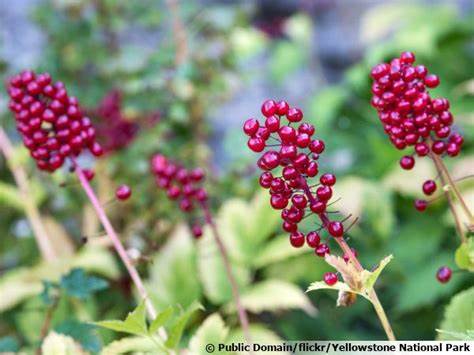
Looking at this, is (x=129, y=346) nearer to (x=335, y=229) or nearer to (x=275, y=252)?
(x=335, y=229)

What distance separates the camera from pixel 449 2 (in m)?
3.34

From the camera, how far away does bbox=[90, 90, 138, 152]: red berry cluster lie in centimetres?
185

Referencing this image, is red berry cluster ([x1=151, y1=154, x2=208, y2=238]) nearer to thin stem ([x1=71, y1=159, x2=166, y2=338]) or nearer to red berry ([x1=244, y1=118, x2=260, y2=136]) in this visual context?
thin stem ([x1=71, y1=159, x2=166, y2=338])

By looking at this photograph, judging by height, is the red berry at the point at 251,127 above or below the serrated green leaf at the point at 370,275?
above

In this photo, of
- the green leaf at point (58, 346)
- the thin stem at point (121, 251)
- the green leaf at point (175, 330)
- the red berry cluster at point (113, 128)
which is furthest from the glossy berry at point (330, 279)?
the red berry cluster at point (113, 128)

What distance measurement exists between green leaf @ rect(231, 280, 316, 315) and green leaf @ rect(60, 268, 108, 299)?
1.28ft

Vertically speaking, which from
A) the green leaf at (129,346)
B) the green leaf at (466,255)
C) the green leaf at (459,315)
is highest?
the green leaf at (129,346)

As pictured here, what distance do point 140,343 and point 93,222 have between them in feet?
2.98

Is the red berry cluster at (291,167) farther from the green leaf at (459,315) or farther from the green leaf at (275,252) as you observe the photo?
the green leaf at (275,252)

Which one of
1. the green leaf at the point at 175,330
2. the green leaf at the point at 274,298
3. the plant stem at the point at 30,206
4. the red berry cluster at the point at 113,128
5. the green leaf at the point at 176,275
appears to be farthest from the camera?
the red berry cluster at the point at 113,128

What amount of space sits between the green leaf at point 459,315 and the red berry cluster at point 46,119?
0.61m

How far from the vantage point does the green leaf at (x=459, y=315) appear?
0.96m

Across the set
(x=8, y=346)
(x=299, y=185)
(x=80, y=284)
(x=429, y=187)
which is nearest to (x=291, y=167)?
(x=299, y=185)

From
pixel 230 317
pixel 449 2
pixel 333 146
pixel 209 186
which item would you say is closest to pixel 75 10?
pixel 209 186
